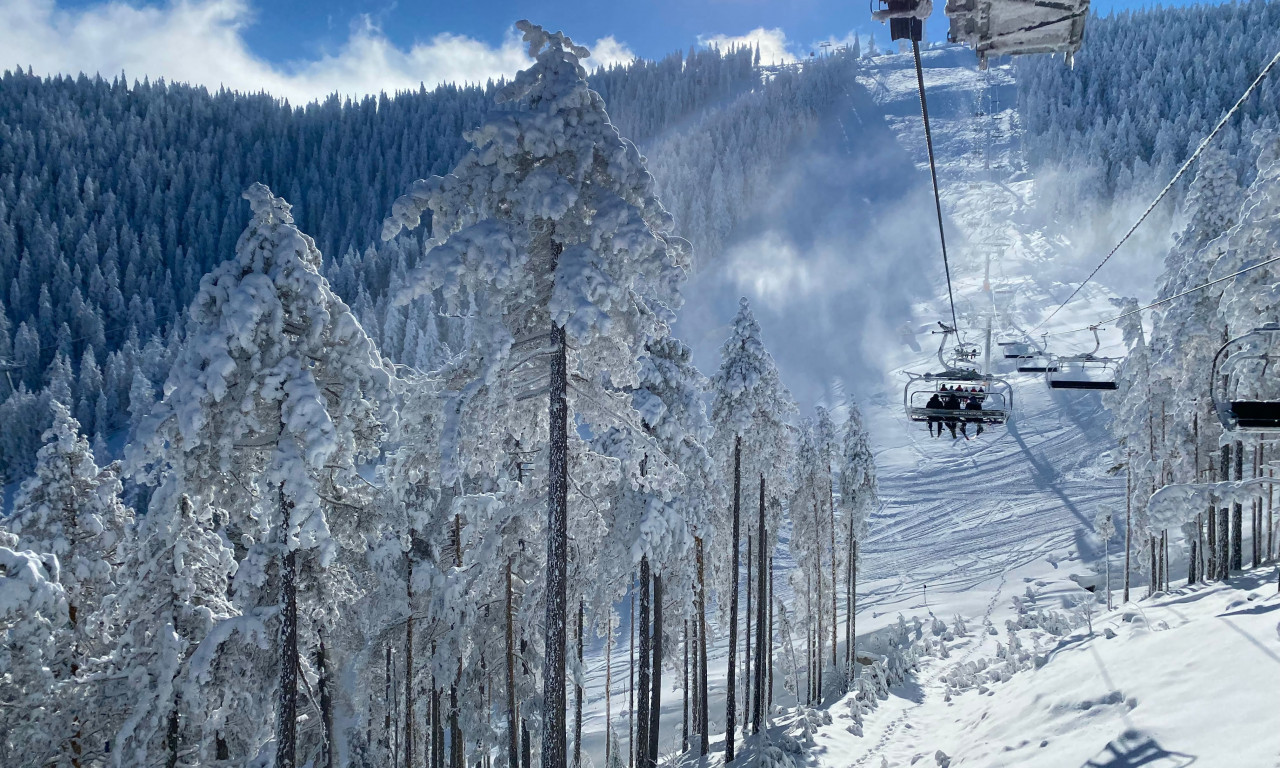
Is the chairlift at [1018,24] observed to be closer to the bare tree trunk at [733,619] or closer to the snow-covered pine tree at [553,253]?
the snow-covered pine tree at [553,253]

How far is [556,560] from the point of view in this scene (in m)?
10.1

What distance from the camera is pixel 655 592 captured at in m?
18.2

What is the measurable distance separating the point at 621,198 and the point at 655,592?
11.9 metres

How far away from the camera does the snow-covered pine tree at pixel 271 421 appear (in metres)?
9.66

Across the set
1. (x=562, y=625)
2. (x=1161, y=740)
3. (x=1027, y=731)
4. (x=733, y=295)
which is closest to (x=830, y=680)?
(x=1027, y=731)

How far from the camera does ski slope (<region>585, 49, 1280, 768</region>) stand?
11992 millimetres

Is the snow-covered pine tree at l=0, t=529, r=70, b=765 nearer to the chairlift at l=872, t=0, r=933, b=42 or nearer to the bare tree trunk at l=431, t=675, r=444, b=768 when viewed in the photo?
the bare tree trunk at l=431, t=675, r=444, b=768

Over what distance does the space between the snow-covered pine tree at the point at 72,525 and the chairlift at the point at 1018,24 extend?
56.3 feet

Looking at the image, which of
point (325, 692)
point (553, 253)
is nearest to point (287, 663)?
point (325, 692)

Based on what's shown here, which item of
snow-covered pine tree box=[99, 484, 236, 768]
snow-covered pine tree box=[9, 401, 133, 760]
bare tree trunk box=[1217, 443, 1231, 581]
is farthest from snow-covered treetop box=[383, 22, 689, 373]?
bare tree trunk box=[1217, 443, 1231, 581]

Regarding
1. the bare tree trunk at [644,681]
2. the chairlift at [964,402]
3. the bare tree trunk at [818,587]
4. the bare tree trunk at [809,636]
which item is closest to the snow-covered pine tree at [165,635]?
the bare tree trunk at [644,681]

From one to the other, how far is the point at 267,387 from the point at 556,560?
190 inches

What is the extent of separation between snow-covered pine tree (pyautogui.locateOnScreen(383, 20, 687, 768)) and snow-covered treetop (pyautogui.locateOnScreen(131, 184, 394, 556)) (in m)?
2.15

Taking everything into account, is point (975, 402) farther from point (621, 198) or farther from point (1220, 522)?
point (1220, 522)
